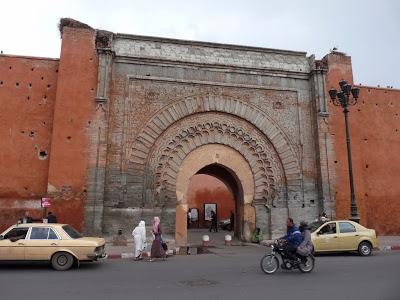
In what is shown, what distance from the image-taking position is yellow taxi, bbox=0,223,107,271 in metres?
8.03

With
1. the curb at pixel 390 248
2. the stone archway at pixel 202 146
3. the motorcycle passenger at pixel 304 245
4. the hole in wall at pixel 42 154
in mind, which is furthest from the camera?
the stone archway at pixel 202 146

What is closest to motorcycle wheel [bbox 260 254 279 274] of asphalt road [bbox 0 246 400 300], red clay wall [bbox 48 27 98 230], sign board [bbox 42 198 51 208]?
asphalt road [bbox 0 246 400 300]

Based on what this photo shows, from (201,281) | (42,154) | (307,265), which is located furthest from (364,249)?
(42,154)

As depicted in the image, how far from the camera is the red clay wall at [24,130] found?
12.2 meters

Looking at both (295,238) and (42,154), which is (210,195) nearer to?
(42,154)

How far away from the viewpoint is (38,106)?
13094mm

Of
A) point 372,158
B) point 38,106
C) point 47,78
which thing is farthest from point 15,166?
point 372,158

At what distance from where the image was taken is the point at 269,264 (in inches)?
293

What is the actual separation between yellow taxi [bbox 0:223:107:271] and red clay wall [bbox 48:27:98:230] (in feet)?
12.9

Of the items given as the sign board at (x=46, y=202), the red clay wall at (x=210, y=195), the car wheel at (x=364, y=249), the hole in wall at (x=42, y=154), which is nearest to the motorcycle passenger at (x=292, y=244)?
the car wheel at (x=364, y=249)

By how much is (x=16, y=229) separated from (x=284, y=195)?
30.3 feet

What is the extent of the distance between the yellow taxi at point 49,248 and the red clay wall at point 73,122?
392 cm

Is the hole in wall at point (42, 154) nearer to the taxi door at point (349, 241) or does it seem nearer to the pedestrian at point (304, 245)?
the pedestrian at point (304, 245)

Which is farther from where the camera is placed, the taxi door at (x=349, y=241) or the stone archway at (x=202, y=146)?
the stone archway at (x=202, y=146)
